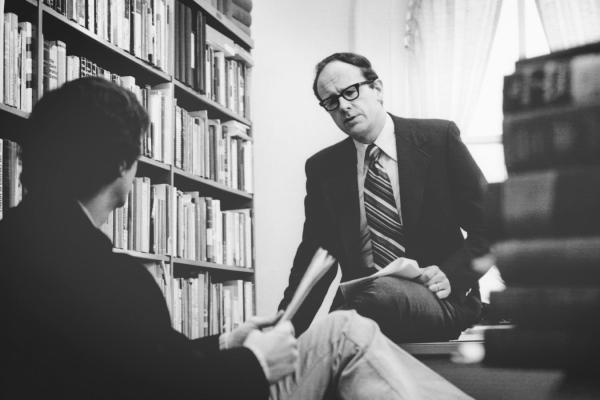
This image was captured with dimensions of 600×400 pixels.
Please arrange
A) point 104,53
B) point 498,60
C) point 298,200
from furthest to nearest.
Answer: point 498,60 → point 298,200 → point 104,53

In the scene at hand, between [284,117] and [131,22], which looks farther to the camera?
[284,117]

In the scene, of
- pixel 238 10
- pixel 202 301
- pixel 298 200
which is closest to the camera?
pixel 202 301

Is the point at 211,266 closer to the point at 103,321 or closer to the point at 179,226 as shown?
the point at 179,226

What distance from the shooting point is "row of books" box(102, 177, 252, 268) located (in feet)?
7.54

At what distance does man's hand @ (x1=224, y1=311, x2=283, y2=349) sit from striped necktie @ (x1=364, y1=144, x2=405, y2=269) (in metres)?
0.86

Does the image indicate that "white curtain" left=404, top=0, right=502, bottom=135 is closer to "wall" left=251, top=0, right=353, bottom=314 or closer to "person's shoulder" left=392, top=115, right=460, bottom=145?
"wall" left=251, top=0, right=353, bottom=314

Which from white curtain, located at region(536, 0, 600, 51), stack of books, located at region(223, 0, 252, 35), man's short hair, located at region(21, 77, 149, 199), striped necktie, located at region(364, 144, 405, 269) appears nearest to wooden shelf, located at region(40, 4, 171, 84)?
stack of books, located at region(223, 0, 252, 35)

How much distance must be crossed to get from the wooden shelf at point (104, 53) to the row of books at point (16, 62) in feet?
0.45

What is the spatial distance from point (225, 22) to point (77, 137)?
221 cm

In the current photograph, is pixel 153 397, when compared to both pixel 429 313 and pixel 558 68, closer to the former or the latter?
pixel 558 68

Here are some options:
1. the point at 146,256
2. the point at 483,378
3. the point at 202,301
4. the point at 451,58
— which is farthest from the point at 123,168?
the point at 451,58

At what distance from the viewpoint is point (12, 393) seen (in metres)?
0.86

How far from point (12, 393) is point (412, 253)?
4.41ft

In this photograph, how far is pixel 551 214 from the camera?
418 mm
